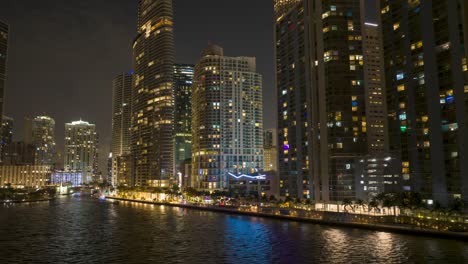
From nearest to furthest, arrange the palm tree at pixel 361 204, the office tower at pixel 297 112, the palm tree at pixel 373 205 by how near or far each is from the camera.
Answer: the palm tree at pixel 373 205 < the palm tree at pixel 361 204 < the office tower at pixel 297 112

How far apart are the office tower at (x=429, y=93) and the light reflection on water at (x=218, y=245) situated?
23.7 m

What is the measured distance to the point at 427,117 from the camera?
113 metres

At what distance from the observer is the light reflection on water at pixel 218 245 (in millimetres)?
70750

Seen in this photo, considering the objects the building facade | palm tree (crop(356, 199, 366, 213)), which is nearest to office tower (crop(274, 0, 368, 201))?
the building facade

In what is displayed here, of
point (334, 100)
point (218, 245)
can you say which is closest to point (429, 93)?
point (334, 100)

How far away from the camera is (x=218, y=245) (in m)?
85.1

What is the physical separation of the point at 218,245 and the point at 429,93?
227 feet

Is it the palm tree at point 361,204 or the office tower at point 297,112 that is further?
the office tower at point 297,112

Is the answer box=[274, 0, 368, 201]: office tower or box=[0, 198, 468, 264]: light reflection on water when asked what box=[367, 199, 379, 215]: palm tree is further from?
box=[274, 0, 368, 201]: office tower

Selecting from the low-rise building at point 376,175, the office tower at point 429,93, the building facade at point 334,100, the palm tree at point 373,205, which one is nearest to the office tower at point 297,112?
the building facade at point 334,100

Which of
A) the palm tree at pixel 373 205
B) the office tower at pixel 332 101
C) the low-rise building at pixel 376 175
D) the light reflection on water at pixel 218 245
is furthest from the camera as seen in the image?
the office tower at pixel 332 101

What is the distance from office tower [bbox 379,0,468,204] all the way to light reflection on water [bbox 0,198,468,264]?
2373 centimetres

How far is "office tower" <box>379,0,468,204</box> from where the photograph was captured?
10338 centimetres

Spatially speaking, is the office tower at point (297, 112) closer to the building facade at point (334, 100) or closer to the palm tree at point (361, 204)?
the building facade at point (334, 100)
